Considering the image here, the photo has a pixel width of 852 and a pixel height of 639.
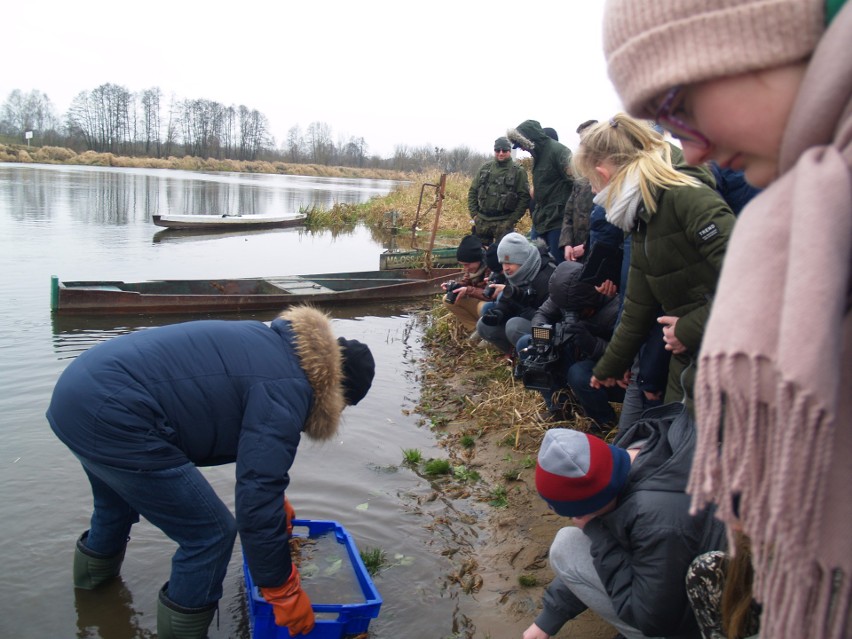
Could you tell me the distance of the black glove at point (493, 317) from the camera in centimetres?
595

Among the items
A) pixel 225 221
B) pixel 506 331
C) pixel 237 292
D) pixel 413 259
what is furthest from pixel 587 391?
pixel 225 221

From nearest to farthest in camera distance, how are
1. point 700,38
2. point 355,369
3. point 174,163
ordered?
point 700,38
point 355,369
point 174,163

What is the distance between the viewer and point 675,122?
105cm

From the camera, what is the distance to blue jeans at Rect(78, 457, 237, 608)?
9.57 ft

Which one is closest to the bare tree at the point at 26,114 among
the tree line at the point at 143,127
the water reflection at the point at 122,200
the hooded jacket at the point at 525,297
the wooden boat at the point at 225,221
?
the tree line at the point at 143,127

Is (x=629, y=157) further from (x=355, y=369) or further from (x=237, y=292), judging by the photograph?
(x=237, y=292)

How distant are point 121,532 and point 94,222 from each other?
2064 centimetres

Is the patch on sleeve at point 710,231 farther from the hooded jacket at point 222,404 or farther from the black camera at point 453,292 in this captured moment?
the black camera at point 453,292

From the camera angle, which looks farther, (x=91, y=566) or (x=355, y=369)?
(x=91, y=566)

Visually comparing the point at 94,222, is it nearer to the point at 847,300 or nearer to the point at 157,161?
the point at 847,300

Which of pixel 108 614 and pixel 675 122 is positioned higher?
pixel 675 122

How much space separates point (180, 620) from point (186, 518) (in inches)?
19.9

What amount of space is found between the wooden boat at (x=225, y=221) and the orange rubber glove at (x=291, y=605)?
20035 mm

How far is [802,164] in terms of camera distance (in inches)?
32.6
